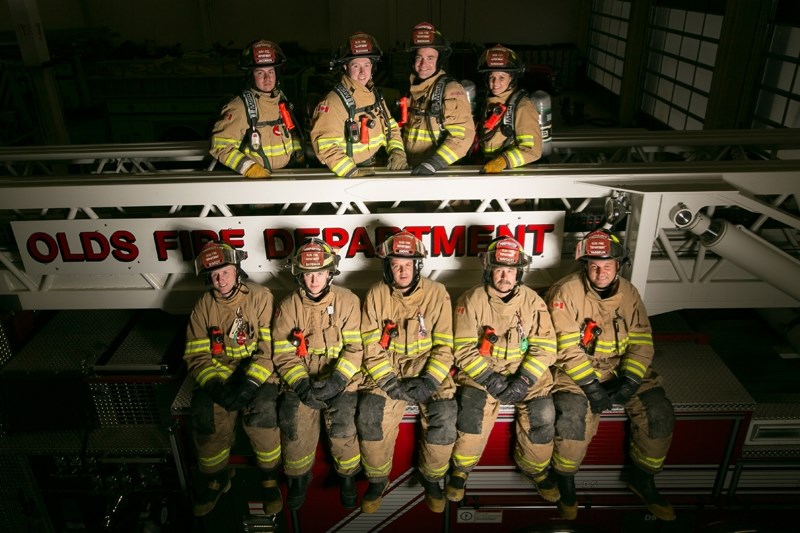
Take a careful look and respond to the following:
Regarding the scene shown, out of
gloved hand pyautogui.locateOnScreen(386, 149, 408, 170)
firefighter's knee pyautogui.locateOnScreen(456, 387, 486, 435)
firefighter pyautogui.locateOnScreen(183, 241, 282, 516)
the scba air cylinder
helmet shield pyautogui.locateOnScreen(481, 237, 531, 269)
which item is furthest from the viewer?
the scba air cylinder

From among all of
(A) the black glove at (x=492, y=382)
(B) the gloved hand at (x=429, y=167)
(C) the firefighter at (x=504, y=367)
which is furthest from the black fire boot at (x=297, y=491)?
(B) the gloved hand at (x=429, y=167)

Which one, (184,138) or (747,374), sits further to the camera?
(184,138)

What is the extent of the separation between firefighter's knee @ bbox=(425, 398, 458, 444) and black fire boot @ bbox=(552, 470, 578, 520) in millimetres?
915

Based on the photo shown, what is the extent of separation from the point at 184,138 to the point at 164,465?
773 cm

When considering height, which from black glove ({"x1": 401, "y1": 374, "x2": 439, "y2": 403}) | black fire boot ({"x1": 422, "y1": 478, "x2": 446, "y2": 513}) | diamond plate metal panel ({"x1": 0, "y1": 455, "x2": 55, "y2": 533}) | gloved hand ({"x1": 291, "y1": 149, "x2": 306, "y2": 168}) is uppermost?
gloved hand ({"x1": 291, "y1": 149, "x2": 306, "y2": 168})

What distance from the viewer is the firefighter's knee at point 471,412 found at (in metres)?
4.12

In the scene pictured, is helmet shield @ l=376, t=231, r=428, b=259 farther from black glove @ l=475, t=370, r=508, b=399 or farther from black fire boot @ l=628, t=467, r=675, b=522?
black fire boot @ l=628, t=467, r=675, b=522

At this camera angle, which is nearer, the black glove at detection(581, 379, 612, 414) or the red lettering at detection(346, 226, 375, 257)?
the black glove at detection(581, 379, 612, 414)

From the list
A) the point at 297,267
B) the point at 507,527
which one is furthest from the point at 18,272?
Answer: the point at 507,527

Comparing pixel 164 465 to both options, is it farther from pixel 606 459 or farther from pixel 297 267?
pixel 606 459

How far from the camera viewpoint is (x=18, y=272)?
14.9 feet

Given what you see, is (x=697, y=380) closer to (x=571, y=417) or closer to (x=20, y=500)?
(x=571, y=417)

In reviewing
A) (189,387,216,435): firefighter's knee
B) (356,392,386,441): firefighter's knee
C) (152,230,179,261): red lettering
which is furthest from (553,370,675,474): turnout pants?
(152,230,179,261): red lettering

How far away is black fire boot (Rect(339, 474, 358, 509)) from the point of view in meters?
4.41
